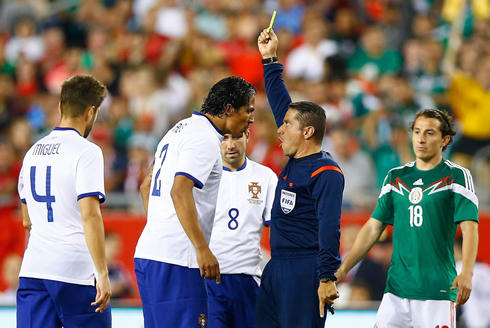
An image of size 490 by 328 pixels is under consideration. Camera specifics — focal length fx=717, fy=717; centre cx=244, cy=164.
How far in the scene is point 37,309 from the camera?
4680mm

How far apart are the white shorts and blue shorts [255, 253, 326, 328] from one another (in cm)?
61

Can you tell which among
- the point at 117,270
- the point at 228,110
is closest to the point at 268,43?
the point at 228,110

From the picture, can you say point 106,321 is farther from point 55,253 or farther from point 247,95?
point 247,95

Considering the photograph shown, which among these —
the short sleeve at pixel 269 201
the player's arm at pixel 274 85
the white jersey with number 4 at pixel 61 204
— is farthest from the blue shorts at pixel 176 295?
the player's arm at pixel 274 85

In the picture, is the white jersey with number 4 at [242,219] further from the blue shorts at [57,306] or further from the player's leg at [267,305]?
the blue shorts at [57,306]

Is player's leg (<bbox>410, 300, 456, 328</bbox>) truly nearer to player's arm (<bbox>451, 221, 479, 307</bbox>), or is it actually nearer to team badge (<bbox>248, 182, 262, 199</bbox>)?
player's arm (<bbox>451, 221, 479, 307</bbox>)

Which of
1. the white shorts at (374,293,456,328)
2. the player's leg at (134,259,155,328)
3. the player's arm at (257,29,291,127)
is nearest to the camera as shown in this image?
the player's leg at (134,259,155,328)

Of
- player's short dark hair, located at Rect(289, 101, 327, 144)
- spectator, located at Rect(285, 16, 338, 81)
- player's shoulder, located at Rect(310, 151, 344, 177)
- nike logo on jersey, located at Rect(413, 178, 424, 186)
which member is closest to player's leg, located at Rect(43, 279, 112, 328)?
player's shoulder, located at Rect(310, 151, 344, 177)

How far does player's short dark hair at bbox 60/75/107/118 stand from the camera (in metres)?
4.89

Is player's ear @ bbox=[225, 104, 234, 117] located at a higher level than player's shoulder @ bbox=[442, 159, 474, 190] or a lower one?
higher

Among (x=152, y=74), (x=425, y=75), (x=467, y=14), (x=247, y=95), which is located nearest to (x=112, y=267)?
(x=152, y=74)

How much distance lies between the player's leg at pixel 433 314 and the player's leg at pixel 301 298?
78cm

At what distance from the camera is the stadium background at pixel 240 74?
9836mm

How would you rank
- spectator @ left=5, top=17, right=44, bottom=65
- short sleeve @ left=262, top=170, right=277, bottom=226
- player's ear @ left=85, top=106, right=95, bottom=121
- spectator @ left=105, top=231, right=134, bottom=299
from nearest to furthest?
player's ear @ left=85, top=106, right=95, bottom=121
short sleeve @ left=262, top=170, right=277, bottom=226
spectator @ left=105, top=231, right=134, bottom=299
spectator @ left=5, top=17, right=44, bottom=65
